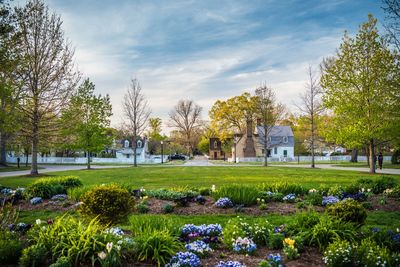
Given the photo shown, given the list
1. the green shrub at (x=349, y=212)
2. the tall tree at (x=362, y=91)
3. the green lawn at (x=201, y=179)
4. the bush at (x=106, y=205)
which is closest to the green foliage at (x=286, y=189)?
the green lawn at (x=201, y=179)

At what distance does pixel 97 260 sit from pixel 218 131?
59.0 metres

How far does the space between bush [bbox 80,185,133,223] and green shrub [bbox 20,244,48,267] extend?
1.93 meters

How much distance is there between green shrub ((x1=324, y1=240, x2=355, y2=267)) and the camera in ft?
15.6

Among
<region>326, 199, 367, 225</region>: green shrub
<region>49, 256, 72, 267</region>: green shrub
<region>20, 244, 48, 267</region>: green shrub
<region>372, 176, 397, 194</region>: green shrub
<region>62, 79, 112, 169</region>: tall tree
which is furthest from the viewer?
<region>62, 79, 112, 169</region>: tall tree

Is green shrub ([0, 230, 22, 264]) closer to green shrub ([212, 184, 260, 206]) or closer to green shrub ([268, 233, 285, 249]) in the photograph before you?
green shrub ([268, 233, 285, 249])

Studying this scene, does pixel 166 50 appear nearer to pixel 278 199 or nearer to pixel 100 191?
pixel 278 199

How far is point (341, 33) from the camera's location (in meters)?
27.3

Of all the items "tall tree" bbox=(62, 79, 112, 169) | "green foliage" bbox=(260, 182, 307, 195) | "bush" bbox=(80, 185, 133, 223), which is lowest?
"green foliage" bbox=(260, 182, 307, 195)

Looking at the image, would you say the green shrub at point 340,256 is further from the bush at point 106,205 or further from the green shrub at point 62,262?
the bush at point 106,205

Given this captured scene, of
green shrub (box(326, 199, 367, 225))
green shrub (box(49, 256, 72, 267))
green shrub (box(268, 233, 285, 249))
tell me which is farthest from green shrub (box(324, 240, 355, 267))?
green shrub (box(49, 256, 72, 267))

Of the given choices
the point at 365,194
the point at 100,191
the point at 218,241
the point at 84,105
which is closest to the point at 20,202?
the point at 100,191

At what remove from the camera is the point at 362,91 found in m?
25.2

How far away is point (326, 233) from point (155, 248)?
307 cm

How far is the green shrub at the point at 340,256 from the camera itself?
15.6 feet
